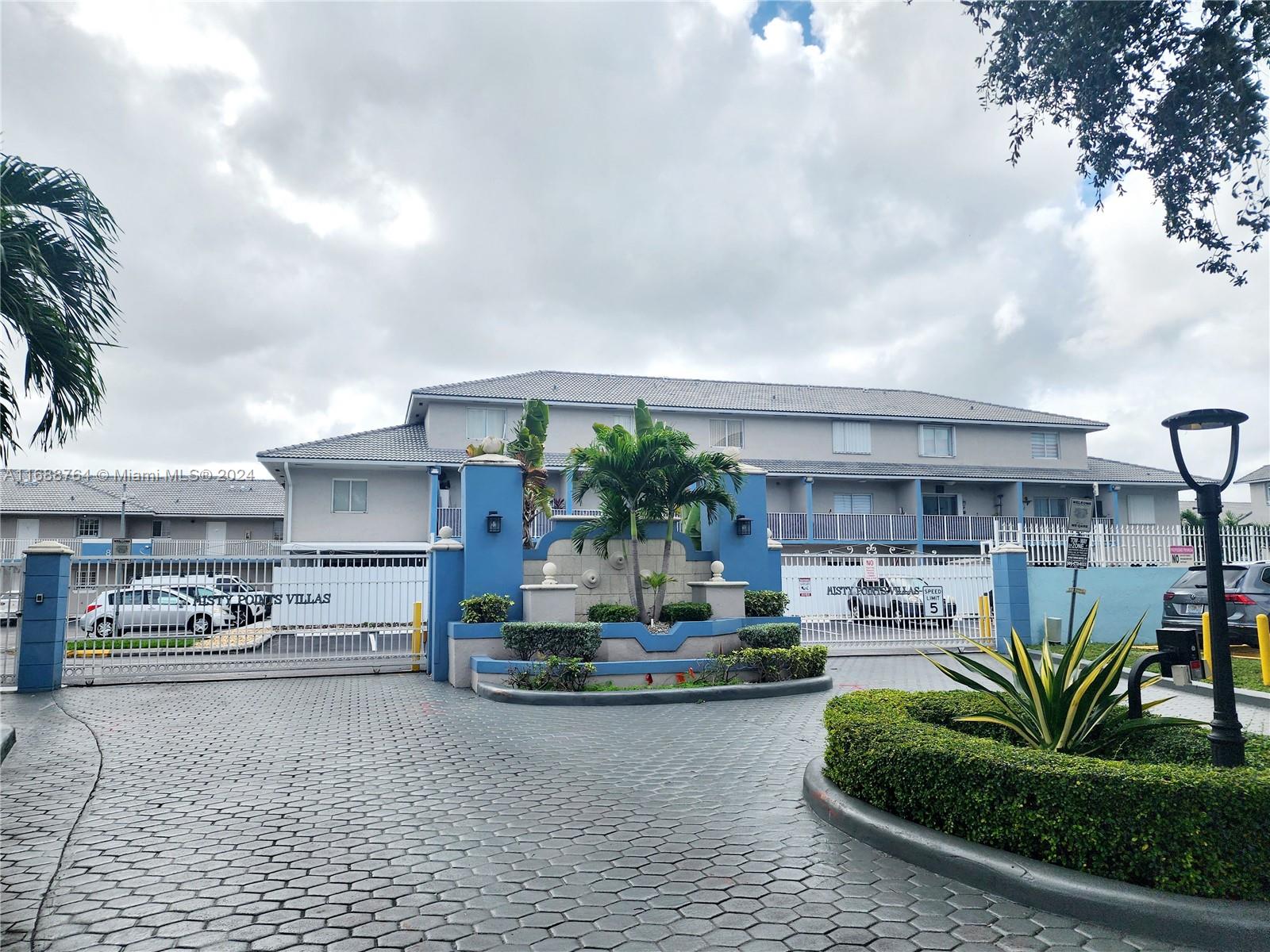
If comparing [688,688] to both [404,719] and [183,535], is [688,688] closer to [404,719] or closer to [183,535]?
[404,719]

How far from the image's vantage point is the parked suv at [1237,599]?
13.4 meters

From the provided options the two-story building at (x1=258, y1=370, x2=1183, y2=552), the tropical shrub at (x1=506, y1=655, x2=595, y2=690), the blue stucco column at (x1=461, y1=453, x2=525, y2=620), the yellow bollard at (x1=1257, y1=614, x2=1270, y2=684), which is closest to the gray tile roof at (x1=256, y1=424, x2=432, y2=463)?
the two-story building at (x1=258, y1=370, x2=1183, y2=552)

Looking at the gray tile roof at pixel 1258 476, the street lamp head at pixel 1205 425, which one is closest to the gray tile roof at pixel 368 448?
the street lamp head at pixel 1205 425

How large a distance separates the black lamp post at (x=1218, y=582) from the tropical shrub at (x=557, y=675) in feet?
25.1

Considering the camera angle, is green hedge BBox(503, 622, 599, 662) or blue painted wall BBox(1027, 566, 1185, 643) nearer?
green hedge BBox(503, 622, 599, 662)

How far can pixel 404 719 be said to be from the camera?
31.8ft

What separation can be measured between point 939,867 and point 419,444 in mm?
27518

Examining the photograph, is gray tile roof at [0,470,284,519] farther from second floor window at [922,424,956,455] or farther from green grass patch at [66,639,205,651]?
second floor window at [922,424,956,455]

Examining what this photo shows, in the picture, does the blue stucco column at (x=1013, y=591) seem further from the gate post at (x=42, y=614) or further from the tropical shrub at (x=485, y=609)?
the gate post at (x=42, y=614)

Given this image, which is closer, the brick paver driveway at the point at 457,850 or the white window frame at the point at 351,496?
the brick paver driveway at the point at 457,850

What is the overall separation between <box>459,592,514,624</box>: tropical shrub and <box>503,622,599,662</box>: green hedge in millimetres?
679

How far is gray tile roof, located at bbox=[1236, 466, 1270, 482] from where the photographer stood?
4660cm

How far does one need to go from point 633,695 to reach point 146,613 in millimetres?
8883

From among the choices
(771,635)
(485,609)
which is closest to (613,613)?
(485,609)
